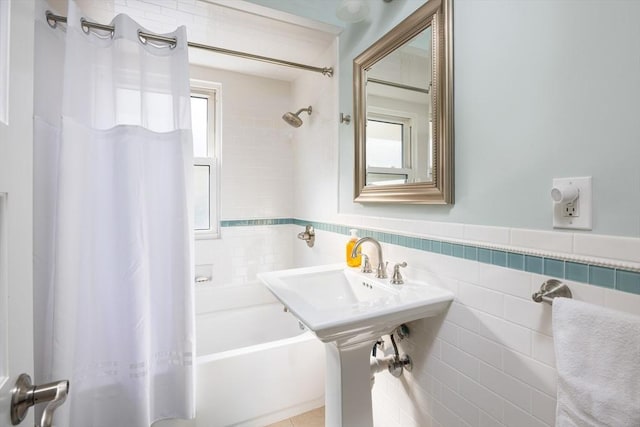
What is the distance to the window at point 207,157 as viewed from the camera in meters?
2.32

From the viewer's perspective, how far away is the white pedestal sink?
0.95 m

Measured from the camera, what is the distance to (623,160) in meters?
0.70

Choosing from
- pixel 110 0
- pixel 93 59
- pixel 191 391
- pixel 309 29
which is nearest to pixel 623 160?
pixel 309 29

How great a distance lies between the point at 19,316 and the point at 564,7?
1.39 m

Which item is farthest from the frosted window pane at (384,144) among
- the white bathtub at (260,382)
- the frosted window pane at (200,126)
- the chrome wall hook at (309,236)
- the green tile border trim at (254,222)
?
the frosted window pane at (200,126)

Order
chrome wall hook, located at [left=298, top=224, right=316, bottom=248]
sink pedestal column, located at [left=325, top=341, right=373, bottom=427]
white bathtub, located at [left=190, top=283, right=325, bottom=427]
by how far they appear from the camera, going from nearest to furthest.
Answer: sink pedestal column, located at [left=325, top=341, right=373, bottom=427] → white bathtub, located at [left=190, top=283, right=325, bottom=427] → chrome wall hook, located at [left=298, top=224, right=316, bottom=248]

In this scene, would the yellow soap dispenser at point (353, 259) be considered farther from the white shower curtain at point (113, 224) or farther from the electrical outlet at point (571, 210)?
the electrical outlet at point (571, 210)

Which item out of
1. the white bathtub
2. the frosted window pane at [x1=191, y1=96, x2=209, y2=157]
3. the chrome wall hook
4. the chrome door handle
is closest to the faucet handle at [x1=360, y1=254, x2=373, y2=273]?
the white bathtub

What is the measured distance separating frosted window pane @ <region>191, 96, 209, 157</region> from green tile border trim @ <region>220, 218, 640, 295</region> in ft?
5.28

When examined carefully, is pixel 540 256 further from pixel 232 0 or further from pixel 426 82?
pixel 232 0

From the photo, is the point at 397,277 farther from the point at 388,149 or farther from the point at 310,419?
the point at 310,419

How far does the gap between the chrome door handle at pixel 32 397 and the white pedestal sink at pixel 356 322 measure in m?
0.57

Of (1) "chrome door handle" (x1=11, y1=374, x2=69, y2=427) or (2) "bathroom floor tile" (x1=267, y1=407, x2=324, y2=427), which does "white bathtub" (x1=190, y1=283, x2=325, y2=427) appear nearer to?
(2) "bathroom floor tile" (x1=267, y1=407, x2=324, y2=427)

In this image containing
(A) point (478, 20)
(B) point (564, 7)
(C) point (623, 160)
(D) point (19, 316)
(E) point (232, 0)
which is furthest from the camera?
(E) point (232, 0)
